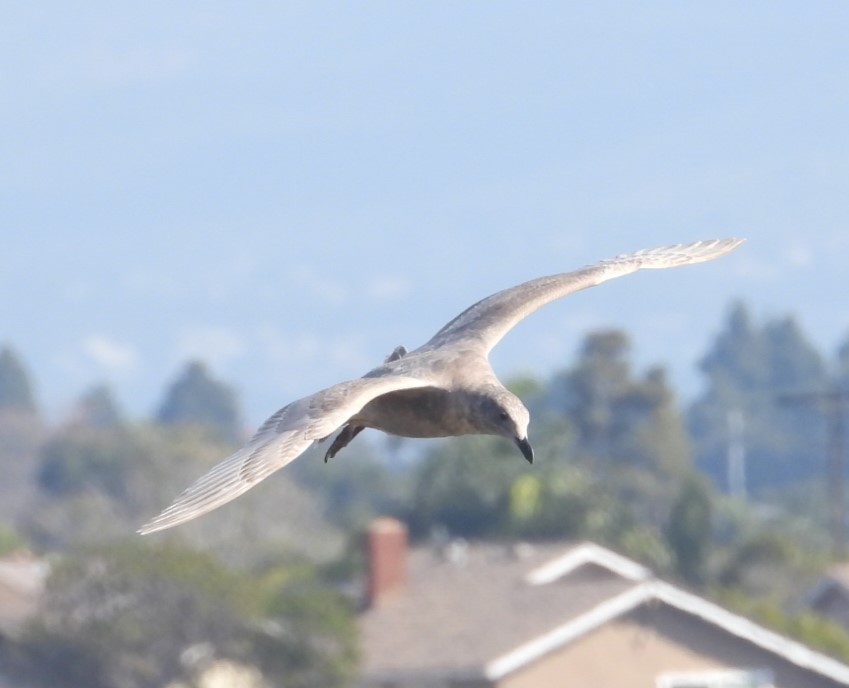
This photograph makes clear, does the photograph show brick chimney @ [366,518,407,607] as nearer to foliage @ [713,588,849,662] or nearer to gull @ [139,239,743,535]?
foliage @ [713,588,849,662]

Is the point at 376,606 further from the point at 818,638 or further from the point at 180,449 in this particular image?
the point at 180,449

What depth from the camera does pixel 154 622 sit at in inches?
1391

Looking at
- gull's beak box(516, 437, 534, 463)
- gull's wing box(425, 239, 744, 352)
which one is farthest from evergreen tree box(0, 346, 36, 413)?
gull's beak box(516, 437, 534, 463)

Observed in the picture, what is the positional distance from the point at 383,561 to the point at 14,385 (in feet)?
510

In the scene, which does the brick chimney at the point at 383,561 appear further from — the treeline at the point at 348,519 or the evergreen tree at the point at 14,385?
the evergreen tree at the point at 14,385

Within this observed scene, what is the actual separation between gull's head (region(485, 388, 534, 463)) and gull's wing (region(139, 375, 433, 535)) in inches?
17.6

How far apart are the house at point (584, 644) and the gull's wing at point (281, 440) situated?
15.9 meters

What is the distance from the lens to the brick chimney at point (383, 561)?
34.2 m

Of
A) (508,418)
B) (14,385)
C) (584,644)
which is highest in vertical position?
(14,385)

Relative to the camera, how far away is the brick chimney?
3425 cm

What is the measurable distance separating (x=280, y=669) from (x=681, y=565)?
1932 cm

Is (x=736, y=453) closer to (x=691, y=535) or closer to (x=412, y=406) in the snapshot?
(x=691, y=535)

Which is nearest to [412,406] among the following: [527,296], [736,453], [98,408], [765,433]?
[527,296]

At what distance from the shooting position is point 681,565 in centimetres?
5222
